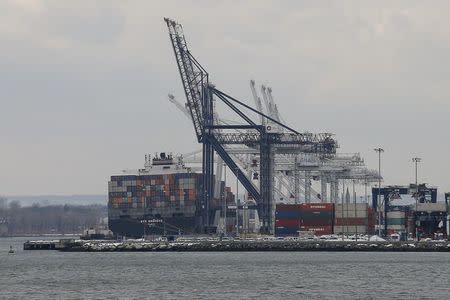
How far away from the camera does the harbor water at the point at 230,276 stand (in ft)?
300

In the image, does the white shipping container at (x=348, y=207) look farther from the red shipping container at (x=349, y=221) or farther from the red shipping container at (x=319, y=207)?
the red shipping container at (x=349, y=221)

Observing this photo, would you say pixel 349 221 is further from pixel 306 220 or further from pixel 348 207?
pixel 306 220

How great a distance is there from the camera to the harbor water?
300ft

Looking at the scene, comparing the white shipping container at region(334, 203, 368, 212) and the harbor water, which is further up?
the white shipping container at region(334, 203, 368, 212)

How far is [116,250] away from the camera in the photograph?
17050cm

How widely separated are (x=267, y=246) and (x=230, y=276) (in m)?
55.6

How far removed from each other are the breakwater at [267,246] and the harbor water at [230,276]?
5.10 m

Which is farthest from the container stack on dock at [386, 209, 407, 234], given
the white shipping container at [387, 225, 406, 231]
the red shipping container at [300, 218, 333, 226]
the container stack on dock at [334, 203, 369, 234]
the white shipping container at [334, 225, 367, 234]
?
the red shipping container at [300, 218, 333, 226]

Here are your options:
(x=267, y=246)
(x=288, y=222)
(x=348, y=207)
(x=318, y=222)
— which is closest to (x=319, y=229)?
(x=318, y=222)

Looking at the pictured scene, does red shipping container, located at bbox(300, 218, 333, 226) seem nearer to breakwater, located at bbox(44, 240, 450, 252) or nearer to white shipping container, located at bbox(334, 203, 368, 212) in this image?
white shipping container, located at bbox(334, 203, 368, 212)

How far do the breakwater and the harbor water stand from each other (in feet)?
16.7

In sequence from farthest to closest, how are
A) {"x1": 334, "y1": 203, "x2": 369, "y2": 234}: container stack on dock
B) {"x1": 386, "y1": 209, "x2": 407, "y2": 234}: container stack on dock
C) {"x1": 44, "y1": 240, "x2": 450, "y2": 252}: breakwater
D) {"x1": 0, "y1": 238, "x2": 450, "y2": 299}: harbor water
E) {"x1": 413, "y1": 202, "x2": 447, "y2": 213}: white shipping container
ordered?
{"x1": 386, "y1": 209, "x2": 407, "y2": 234}: container stack on dock, {"x1": 334, "y1": 203, "x2": 369, "y2": 234}: container stack on dock, {"x1": 413, "y1": 202, "x2": 447, "y2": 213}: white shipping container, {"x1": 44, "y1": 240, "x2": 450, "y2": 252}: breakwater, {"x1": 0, "y1": 238, "x2": 450, "y2": 299}: harbor water

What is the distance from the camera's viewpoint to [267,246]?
164 metres

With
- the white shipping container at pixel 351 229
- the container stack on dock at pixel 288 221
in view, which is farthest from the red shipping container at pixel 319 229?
the container stack on dock at pixel 288 221
